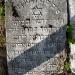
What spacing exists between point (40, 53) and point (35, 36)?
0.91ft

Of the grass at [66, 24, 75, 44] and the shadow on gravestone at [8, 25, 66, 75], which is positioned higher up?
the grass at [66, 24, 75, 44]

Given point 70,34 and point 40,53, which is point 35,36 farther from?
point 70,34

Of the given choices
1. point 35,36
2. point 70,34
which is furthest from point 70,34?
point 35,36

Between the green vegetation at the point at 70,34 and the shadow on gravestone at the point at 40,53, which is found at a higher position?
the green vegetation at the point at 70,34

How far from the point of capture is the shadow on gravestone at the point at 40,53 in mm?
4480

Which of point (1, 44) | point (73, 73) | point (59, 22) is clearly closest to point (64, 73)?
point (73, 73)

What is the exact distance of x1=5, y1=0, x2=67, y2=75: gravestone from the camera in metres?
4.40

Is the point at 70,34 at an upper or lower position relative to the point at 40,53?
upper

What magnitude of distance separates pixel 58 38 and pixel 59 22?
0.80ft

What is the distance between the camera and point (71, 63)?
4508 millimetres

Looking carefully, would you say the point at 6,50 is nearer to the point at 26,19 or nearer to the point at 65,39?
the point at 26,19

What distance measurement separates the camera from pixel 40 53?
4.54 m

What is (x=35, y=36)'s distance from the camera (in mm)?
4488

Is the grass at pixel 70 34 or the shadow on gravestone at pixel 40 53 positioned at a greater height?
the grass at pixel 70 34
